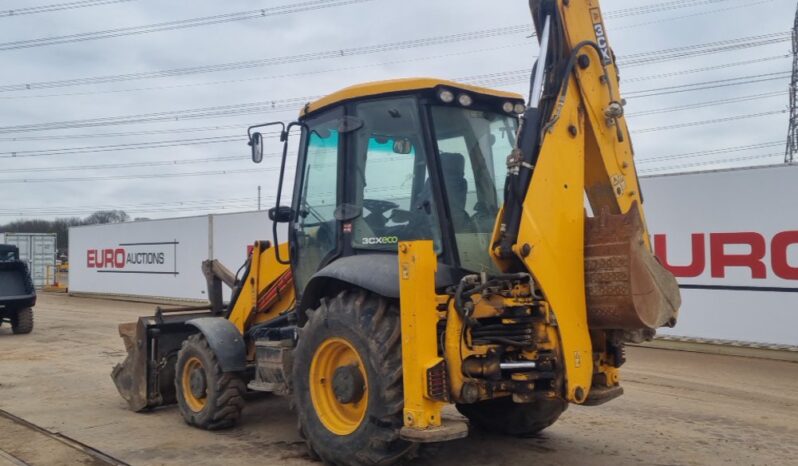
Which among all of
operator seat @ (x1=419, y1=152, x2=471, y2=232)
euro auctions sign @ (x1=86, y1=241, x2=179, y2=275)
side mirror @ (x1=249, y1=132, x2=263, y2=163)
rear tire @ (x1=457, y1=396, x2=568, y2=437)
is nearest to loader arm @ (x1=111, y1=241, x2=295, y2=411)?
side mirror @ (x1=249, y1=132, x2=263, y2=163)

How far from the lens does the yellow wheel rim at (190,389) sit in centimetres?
643

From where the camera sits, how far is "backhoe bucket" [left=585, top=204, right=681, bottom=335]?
409 cm

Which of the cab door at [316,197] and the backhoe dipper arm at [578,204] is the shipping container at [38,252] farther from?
the backhoe dipper arm at [578,204]

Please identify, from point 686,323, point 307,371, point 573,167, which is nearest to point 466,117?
point 573,167

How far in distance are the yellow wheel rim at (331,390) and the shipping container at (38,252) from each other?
29.5 metres

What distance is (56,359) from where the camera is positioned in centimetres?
1119

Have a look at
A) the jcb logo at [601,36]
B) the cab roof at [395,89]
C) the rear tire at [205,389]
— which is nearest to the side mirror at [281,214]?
the cab roof at [395,89]

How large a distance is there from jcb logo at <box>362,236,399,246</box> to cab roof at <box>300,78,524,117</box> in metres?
1.06

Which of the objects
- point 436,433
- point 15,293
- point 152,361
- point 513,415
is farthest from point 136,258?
point 436,433

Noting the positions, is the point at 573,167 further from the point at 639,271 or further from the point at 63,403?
the point at 63,403

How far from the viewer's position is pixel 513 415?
19.0ft

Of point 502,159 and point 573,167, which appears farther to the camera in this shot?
point 502,159

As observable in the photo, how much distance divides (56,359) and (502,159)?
9.00 meters

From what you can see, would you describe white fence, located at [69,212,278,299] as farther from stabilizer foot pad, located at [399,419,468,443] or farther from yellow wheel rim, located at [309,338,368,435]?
stabilizer foot pad, located at [399,419,468,443]
